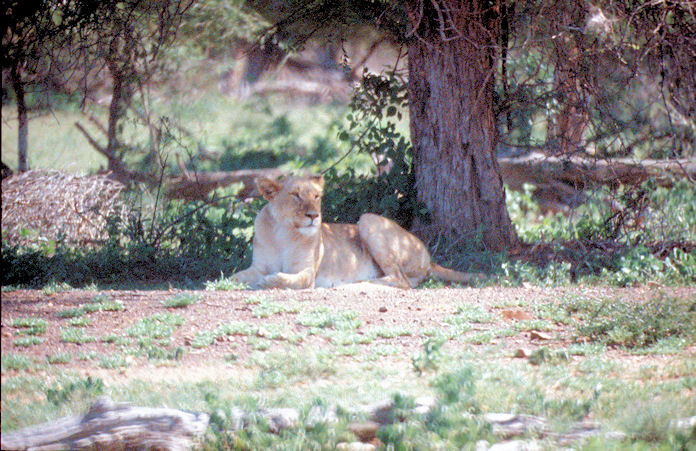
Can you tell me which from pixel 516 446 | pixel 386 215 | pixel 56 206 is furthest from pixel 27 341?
pixel 56 206

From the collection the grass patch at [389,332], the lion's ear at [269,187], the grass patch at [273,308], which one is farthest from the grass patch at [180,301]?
the lion's ear at [269,187]

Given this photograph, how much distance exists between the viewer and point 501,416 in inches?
147

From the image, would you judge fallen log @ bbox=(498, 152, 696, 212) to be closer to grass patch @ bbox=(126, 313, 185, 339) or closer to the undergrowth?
the undergrowth

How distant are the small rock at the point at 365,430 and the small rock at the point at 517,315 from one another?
1.97 meters

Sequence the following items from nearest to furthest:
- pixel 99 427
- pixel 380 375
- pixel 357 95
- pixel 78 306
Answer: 1. pixel 99 427
2. pixel 380 375
3. pixel 78 306
4. pixel 357 95

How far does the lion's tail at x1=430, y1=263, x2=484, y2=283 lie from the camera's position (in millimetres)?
7308

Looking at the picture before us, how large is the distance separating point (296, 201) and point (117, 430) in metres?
3.84

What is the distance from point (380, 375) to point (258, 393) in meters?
0.59

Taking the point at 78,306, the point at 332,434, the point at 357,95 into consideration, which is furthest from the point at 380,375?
the point at 357,95

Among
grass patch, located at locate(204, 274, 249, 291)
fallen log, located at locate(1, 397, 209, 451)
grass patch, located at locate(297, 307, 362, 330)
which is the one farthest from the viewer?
grass patch, located at locate(204, 274, 249, 291)

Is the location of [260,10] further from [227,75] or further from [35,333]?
[227,75]

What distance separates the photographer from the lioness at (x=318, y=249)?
7.10 m

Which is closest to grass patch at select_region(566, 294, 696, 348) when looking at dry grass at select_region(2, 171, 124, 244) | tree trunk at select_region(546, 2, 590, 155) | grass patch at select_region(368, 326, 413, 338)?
grass patch at select_region(368, 326, 413, 338)

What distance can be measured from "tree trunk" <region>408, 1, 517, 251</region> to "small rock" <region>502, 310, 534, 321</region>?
109 inches
